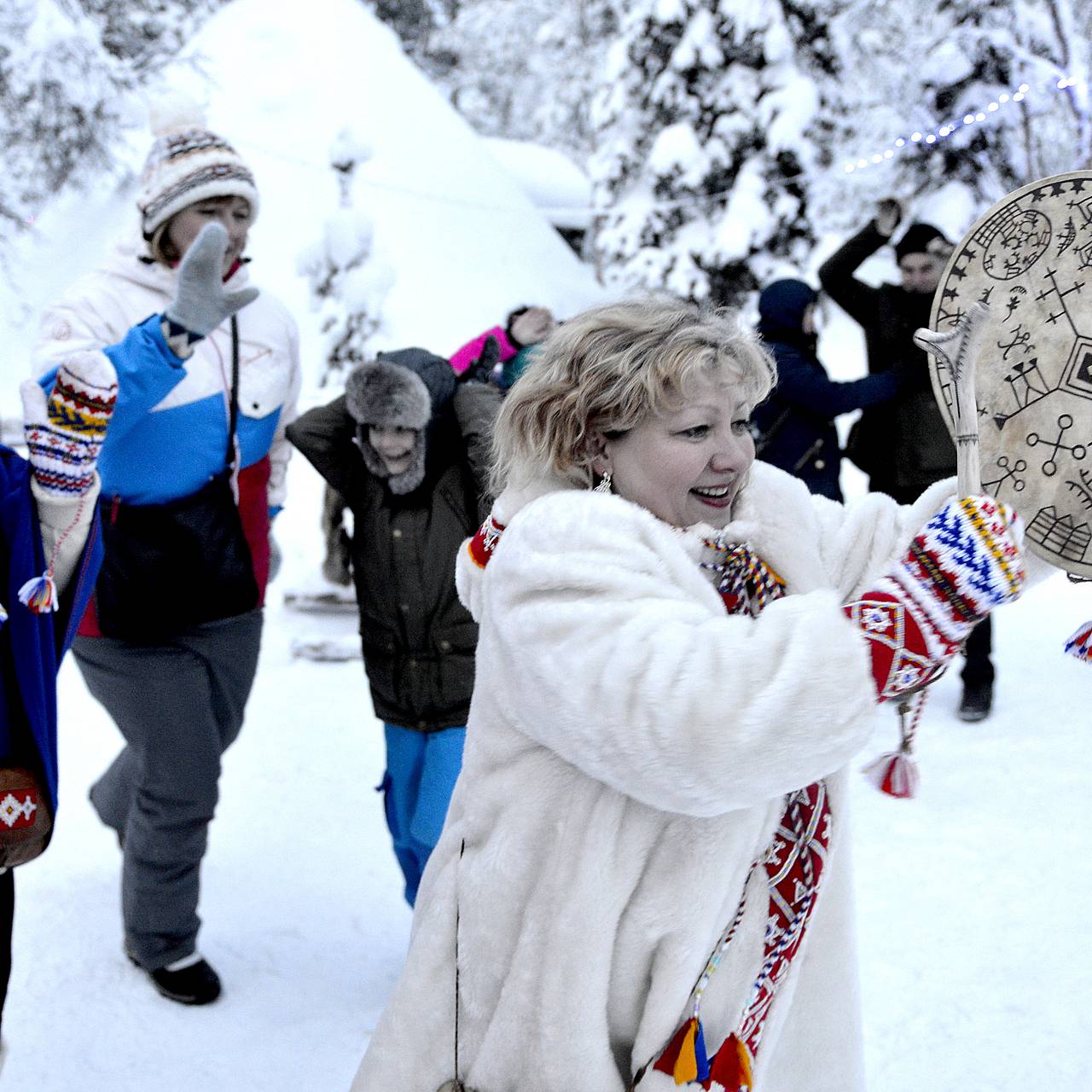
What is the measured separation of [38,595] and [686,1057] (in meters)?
1.29

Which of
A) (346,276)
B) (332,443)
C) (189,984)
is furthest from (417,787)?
(346,276)

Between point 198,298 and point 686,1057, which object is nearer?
point 686,1057

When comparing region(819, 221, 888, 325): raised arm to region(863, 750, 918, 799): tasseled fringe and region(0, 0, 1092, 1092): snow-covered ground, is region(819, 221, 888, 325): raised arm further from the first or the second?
region(863, 750, 918, 799): tasseled fringe

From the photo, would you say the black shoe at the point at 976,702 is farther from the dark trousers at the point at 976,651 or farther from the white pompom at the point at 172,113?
the white pompom at the point at 172,113

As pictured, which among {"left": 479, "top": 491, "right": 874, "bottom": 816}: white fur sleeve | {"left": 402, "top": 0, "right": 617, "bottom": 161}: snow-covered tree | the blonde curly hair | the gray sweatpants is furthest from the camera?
{"left": 402, "top": 0, "right": 617, "bottom": 161}: snow-covered tree

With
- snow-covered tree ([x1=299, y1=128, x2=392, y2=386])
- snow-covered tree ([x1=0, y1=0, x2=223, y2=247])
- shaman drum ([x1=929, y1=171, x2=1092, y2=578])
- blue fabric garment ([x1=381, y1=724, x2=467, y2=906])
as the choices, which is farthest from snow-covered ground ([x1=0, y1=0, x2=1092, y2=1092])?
snow-covered tree ([x1=0, y1=0, x2=223, y2=247])

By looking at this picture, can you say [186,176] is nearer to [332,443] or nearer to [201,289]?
[201,289]

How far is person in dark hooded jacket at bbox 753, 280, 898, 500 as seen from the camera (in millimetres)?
4445

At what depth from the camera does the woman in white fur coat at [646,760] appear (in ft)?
4.28

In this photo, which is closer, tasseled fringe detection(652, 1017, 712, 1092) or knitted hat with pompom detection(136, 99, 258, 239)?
tasseled fringe detection(652, 1017, 712, 1092)

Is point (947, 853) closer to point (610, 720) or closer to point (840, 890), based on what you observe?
point (840, 890)

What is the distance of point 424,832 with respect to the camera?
2963mm

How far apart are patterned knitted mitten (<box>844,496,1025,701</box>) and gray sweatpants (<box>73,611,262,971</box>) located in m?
2.08

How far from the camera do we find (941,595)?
4.35 feet
